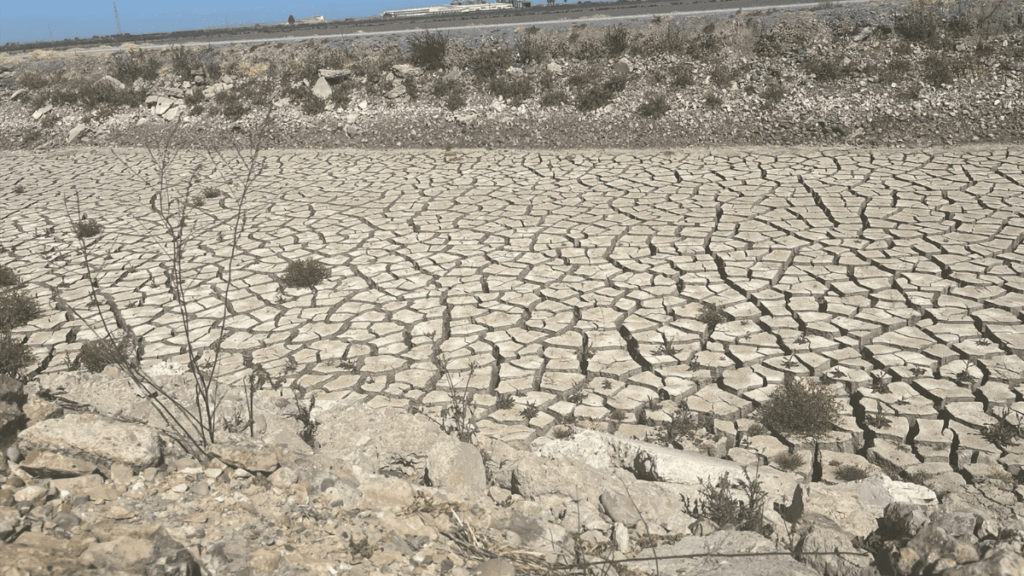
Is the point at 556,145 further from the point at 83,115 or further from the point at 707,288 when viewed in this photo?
the point at 83,115

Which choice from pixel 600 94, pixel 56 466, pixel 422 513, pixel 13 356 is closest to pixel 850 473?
pixel 422 513

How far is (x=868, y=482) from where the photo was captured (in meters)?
3.62

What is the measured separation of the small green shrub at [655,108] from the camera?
37.8 feet

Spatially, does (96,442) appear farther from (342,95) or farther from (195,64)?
(195,64)

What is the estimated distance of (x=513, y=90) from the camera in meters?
12.6

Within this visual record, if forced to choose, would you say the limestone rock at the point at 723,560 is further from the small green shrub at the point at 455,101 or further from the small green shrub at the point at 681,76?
the small green shrub at the point at 455,101

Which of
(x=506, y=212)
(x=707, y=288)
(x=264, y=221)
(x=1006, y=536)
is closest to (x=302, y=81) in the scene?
(x=264, y=221)

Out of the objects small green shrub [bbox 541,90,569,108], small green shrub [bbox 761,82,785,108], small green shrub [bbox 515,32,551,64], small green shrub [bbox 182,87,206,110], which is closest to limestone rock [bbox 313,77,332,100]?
small green shrub [bbox 182,87,206,110]

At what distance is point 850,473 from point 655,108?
8.44 meters

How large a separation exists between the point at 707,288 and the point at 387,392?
2.70 meters

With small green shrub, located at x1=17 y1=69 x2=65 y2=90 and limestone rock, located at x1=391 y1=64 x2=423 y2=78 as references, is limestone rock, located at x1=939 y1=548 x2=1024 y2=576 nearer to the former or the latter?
limestone rock, located at x1=391 y1=64 x2=423 y2=78

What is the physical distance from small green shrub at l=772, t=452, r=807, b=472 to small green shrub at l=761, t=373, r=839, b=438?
0.23m

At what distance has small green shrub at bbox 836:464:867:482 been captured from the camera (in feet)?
12.8

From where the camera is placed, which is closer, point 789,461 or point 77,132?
point 789,461
